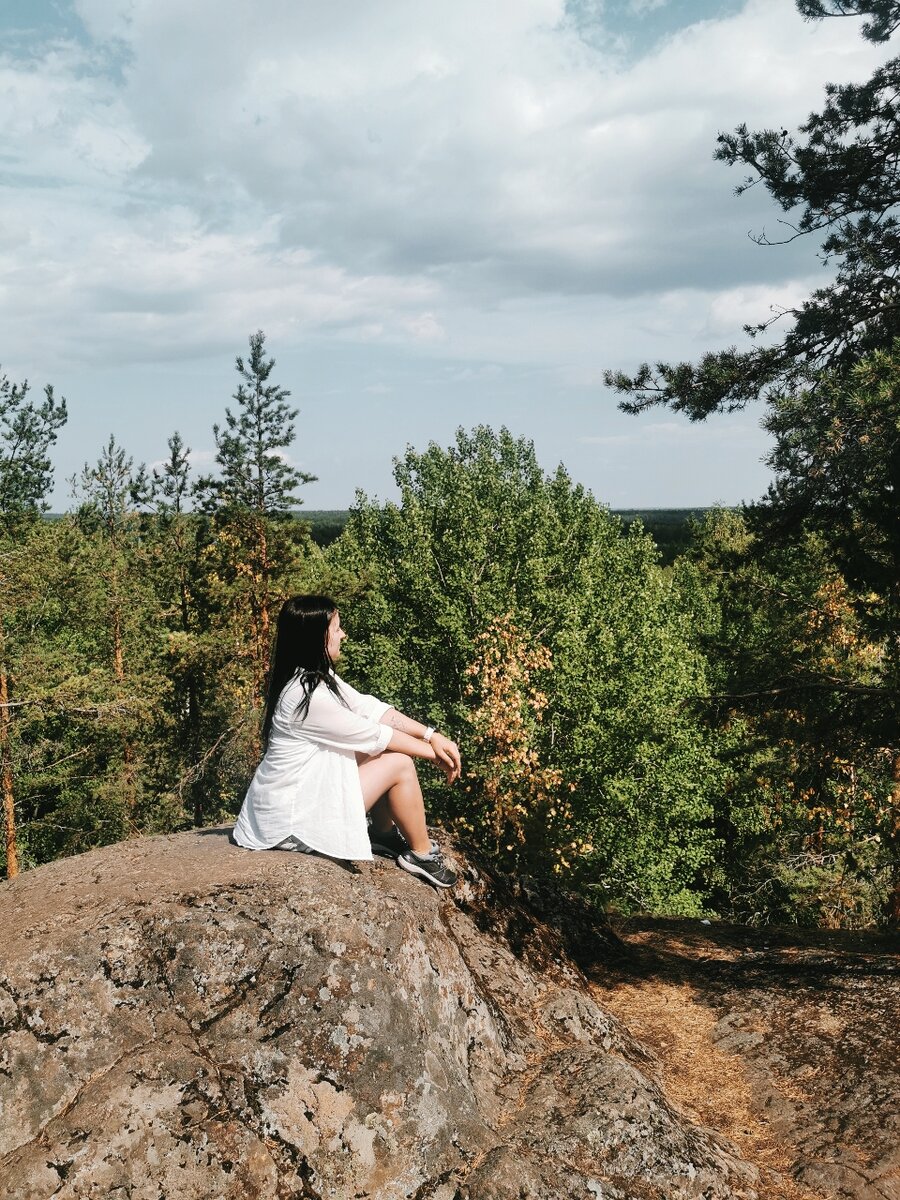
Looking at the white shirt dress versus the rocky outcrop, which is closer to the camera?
the rocky outcrop

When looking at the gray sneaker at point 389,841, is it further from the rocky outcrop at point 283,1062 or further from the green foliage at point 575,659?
the green foliage at point 575,659

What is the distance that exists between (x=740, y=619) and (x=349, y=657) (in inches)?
486

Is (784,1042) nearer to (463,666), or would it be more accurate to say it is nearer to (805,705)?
(805,705)

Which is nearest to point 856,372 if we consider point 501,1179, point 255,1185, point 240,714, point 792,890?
point 501,1179

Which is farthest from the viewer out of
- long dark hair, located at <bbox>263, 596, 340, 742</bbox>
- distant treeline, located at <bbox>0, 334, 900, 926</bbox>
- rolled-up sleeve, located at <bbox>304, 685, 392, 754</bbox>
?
distant treeline, located at <bbox>0, 334, 900, 926</bbox>

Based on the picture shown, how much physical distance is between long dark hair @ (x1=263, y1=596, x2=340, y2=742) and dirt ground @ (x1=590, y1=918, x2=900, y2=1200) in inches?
184

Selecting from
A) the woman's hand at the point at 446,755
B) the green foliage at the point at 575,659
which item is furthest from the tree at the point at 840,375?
the green foliage at the point at 575,659

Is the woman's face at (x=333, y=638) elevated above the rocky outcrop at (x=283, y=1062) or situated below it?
above

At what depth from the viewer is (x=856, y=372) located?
8188 mm

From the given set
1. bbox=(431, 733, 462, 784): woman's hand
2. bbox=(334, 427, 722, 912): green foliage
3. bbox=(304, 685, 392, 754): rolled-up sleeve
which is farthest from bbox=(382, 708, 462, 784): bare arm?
bbox=(334, 427, 722, 912): green foliage

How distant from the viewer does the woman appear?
662cm

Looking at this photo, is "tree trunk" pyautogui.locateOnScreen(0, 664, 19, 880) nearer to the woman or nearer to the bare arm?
the woman

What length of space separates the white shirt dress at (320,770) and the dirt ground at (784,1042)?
3.71 meters

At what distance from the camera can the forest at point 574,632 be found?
921cm
